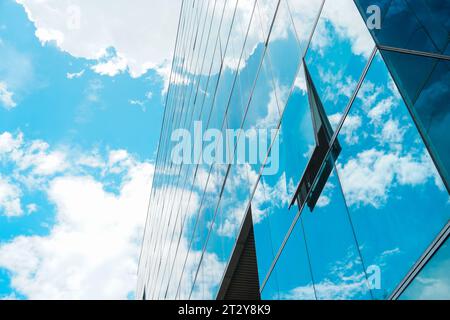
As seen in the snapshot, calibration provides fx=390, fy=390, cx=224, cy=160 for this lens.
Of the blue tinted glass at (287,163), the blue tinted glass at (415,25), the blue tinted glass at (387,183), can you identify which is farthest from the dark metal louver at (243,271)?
the blue tinted glass at (415,25)

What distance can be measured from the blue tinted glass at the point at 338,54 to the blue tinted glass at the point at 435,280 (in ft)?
8.87

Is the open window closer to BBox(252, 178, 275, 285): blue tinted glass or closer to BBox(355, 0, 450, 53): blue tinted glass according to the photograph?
BBox(355, 0, 450, 53): blue tinted glass

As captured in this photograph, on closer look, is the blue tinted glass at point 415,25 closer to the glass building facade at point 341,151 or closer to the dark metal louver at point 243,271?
the glass building facade at point 341,151

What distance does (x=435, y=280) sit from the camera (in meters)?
4.23

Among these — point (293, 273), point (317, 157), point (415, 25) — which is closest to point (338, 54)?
point (415, 25)

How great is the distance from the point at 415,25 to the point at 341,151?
2.02 m

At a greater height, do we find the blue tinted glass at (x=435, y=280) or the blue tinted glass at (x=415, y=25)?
the blue tinted glass at (x=415, y=25)

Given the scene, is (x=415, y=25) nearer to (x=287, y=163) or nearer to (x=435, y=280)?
(x=435, y=280)

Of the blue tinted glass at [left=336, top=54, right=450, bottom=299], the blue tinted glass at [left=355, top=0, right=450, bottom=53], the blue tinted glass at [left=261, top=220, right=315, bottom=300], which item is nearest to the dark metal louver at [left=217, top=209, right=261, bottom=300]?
the blue tinted glass at [left=261, top=220, right=315, bottom=300]

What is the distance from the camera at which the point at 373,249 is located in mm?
5121

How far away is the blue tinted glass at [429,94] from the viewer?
170 inches

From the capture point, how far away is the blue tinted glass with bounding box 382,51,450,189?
170 inches
